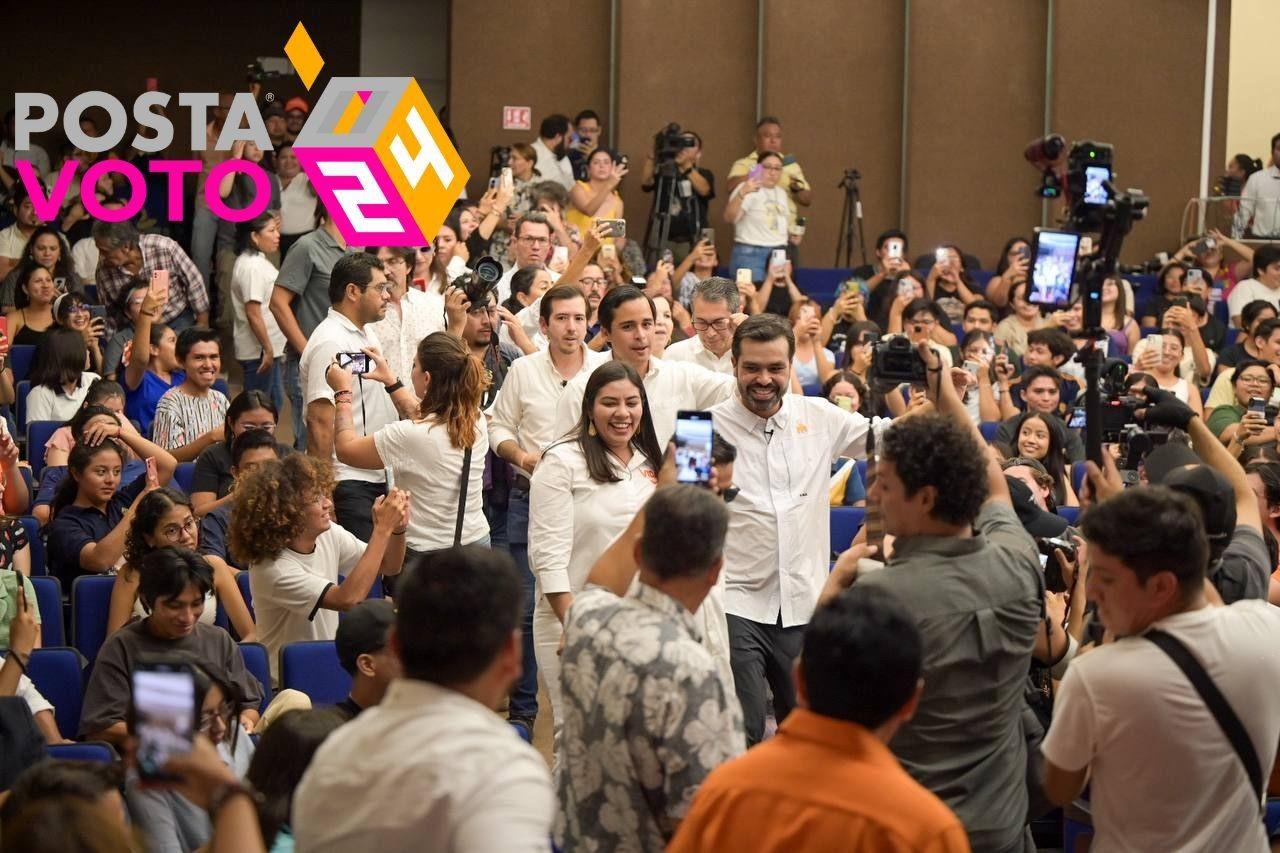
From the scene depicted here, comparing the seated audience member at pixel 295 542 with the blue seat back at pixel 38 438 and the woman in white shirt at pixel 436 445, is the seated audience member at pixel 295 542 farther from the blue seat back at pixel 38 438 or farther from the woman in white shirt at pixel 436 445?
the blue seat back at pixel 38 438

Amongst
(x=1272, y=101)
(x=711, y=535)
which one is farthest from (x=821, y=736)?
(x=1272, y=101)

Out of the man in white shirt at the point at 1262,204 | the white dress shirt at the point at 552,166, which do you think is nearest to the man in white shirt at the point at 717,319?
the white dress shirt at the point at 552,166

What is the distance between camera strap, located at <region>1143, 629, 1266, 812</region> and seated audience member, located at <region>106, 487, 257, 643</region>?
9.36ft

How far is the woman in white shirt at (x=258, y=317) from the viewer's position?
7.91 meters

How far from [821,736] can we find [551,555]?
6.51ft

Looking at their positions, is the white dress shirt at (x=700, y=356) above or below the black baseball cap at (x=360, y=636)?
above

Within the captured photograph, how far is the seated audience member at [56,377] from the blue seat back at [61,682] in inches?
111

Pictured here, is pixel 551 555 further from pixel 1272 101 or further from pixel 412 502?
pixel 1272 101

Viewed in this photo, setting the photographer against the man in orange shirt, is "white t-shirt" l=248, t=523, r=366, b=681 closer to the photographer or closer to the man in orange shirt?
the man in orange shirt

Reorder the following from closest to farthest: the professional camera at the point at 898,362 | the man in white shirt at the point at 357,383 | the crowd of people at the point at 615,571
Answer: the crowd of people at the point at 615,571
the professional camera at the point at 898,362
the man in white shirt at the point at 357,383

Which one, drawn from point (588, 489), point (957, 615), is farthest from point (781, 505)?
point (957, 615)

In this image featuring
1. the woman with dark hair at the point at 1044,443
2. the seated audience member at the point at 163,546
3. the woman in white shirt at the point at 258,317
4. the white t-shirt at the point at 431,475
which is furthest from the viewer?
the woman in white shirt at the point at 258,317

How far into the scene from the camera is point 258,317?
792 cm

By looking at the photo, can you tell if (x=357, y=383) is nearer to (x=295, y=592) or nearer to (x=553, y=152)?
(x=295, y=592)
